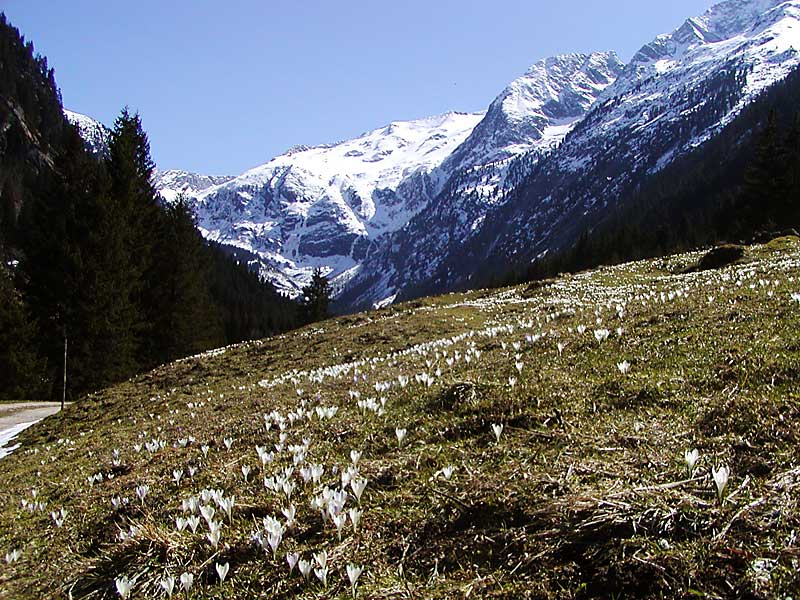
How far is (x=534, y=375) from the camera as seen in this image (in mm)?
7215

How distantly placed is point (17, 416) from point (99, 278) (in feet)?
43.7

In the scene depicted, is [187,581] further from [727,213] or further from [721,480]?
[727,213]

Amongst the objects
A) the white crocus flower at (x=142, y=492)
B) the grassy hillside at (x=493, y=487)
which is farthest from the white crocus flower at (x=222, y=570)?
the white crocus flower at (x=142, y=492)

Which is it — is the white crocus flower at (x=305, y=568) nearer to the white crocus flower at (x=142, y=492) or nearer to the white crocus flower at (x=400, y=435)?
the white crocus flower at (x=400, y=435)

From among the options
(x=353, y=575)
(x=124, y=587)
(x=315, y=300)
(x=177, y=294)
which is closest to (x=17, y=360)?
(x=177, y=294)

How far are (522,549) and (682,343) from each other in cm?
525

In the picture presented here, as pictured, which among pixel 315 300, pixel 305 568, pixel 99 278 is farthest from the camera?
pixel 315 300

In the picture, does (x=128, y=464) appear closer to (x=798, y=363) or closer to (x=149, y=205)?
(x=798, y=363)

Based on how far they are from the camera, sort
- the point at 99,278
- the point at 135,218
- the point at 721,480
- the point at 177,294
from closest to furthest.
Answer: the point at 721,480, the point at 99,278, the point at 135,218, the point at 177,294

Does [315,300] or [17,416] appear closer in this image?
[17,416]

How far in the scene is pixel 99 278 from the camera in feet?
118

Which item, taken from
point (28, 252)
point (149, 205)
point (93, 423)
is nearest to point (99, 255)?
point (28, 252)

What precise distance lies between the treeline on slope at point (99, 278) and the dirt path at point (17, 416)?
15.8 feet

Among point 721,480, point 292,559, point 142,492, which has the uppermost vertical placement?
point 721,480
